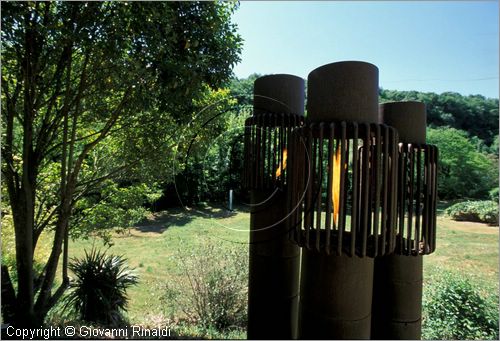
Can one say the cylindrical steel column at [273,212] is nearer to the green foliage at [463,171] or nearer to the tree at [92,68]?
the tree at [92,68]

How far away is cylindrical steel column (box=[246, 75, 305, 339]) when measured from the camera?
154 inches

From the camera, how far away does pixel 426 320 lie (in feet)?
20.1

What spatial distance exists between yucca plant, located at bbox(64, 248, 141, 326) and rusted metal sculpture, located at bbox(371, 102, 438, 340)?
14.6ft

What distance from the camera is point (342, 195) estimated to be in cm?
274

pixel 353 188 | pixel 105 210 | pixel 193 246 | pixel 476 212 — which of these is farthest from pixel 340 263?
pixel 476 212

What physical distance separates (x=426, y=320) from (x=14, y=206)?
7.11 meters

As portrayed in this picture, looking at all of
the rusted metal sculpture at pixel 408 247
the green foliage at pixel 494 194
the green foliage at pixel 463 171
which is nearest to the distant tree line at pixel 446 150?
the green foliage at pixel 463 171

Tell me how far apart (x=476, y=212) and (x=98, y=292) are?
1987cm

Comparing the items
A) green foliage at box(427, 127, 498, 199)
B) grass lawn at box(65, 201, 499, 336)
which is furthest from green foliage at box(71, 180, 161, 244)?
green foliage at box(427, 127, 498, 199)

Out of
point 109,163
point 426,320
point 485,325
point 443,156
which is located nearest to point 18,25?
point 109,163

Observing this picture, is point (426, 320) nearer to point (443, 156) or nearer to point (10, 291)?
point (10, 291)

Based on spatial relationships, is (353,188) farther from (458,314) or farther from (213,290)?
(458,314)

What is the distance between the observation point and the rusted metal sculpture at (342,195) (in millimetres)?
2721

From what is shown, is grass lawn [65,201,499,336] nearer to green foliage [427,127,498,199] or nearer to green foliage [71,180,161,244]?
green foliage [71,180,161,244]
